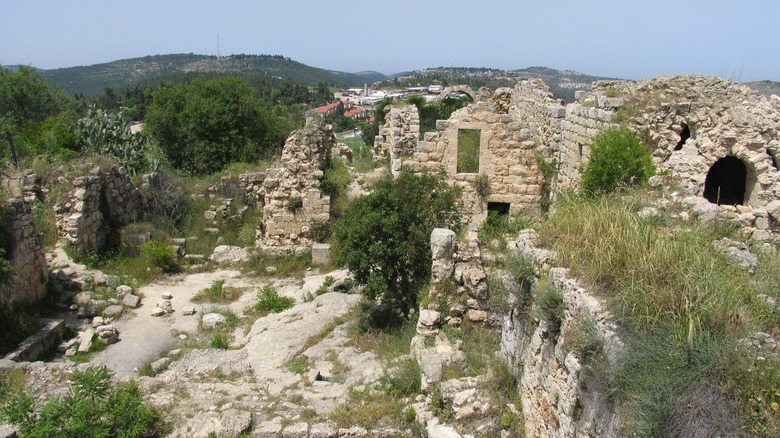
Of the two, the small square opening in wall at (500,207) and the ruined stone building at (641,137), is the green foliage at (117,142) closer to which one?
the ruined stone building at (641,137)

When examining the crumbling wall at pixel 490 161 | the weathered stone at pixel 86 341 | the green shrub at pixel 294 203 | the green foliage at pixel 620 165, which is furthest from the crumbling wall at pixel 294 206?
the green foliage at pixel 620 165

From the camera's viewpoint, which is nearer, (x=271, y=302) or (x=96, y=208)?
(x=271, y=302)

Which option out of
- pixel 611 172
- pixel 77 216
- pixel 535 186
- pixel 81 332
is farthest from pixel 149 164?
pixel 611 172

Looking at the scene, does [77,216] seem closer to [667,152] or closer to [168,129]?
[168,129]

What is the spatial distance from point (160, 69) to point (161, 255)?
110805mm

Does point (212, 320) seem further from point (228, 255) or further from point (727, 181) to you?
point (727, 181)

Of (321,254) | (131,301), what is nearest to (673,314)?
(321,254)

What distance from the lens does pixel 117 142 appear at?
63.6 ft

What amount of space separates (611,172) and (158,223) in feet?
38.7

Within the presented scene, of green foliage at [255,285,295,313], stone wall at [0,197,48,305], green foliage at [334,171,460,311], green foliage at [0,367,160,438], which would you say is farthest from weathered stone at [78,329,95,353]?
green foliage at [334,171,460,311]

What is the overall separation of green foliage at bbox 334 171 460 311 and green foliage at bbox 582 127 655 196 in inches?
94.9

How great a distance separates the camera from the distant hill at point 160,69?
101m

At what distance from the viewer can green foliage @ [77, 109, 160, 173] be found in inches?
693

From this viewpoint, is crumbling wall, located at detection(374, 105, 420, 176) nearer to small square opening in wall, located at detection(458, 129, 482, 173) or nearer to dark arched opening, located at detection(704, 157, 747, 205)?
small square opening in wall, located at detection(458, 129, 482, 173)
